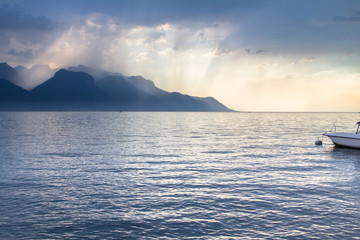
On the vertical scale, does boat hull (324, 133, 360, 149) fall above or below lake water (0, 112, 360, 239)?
above

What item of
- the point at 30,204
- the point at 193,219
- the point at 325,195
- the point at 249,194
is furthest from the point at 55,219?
the point at 325,195

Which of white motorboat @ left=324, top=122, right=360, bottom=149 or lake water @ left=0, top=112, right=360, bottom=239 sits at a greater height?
white motorboat @ left=324, top=122, right=360, bottom=149

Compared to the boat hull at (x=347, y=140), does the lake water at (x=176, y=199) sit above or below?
below

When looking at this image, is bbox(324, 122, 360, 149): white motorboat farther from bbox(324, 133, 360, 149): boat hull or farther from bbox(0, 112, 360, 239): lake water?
bbox(0, 112, 360, 239): lake water

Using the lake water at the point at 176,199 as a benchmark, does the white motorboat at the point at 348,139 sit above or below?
above

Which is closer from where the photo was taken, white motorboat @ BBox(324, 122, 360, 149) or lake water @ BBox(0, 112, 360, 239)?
lake water @ BBox(0, 112, 360, 239)

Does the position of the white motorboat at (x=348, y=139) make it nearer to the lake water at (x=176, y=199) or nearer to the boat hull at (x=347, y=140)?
the boat hull at (x=347, y=140)


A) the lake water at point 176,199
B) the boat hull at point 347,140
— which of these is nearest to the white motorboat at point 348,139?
the boat hull at point 347,140

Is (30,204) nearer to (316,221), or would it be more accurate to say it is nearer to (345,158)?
(316,221)

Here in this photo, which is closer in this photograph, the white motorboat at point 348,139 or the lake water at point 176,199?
the lake water at point 176,199

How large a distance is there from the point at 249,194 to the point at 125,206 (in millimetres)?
8759

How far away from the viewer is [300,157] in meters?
38.2

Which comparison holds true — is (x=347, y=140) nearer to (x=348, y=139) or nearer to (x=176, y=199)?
(x=348, y=139)

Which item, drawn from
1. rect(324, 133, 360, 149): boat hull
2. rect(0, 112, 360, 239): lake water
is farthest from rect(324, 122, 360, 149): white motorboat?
rect(0, 112, 360, 239): lake water
